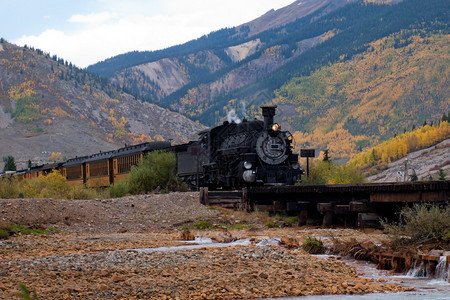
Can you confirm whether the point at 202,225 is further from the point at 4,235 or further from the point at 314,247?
the point at 314,247

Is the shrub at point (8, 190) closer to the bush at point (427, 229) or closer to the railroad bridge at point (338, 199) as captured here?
the railroad bridge at point (338, 199)

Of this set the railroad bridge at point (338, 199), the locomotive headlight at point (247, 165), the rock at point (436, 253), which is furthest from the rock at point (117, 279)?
the locomotive headlight at point (247, 165)

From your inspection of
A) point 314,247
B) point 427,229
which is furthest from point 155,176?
point 427,229

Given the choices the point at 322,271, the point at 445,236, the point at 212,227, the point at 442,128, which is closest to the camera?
the point at 322,271

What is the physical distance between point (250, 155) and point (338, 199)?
7573 millimetres

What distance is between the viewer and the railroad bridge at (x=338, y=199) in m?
23.2

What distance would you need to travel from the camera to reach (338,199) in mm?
28109

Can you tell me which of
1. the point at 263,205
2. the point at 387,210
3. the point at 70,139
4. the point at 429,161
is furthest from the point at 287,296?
the point at 70,139

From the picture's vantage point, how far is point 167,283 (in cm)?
1366

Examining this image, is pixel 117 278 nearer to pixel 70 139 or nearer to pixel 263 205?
pixel 263 205

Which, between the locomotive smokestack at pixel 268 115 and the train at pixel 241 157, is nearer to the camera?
the train at pixel 241 157

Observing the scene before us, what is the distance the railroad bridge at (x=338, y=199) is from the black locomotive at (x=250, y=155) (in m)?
2.20

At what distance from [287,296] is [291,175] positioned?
22.6m

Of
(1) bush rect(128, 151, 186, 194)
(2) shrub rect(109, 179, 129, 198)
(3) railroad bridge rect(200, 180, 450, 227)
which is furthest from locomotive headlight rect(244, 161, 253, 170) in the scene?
(2) shrub rect(109, 179, 129, 198)
